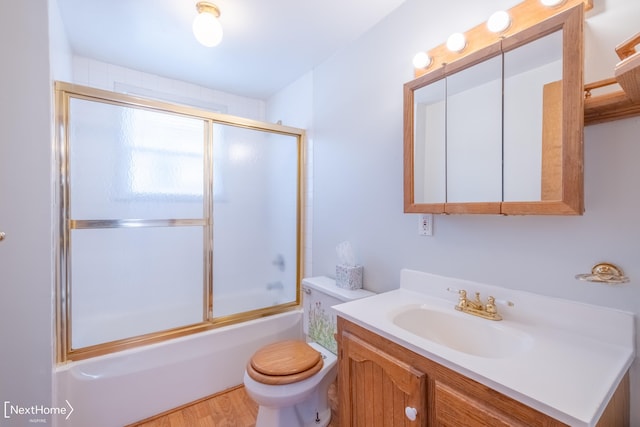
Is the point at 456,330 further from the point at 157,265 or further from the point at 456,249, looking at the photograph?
the point at 157,265

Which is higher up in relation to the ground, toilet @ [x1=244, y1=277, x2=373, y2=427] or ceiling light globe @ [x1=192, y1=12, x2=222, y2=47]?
ceiling light globe @ [x1=192, y1=12, x2=222, y2=47]

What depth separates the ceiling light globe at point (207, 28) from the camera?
4.75ft

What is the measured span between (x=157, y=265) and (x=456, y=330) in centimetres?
181

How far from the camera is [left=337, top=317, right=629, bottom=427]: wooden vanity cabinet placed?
691mm

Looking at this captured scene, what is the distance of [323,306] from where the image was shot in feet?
5.85

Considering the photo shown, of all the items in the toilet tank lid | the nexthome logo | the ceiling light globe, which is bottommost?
the nexthome logo

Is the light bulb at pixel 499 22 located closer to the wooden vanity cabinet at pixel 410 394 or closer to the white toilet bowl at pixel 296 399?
the wooden vanity cabinet at pixel 410 394

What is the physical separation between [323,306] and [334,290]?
16 cm

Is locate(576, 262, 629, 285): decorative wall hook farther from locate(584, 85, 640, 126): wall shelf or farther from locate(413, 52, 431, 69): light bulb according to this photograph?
locate(413, 52, 431, 69): light bulb

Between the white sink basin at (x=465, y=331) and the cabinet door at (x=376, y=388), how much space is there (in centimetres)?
19

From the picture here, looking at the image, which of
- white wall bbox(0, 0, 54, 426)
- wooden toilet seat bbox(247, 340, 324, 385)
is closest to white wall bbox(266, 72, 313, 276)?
wooden toilet seat bbox(247, 340, 324, 385)

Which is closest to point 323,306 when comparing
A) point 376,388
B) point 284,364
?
point 284,364

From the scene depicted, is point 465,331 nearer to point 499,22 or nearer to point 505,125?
point 505,125

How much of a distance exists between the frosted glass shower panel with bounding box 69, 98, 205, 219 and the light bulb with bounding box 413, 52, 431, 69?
4.53ft
